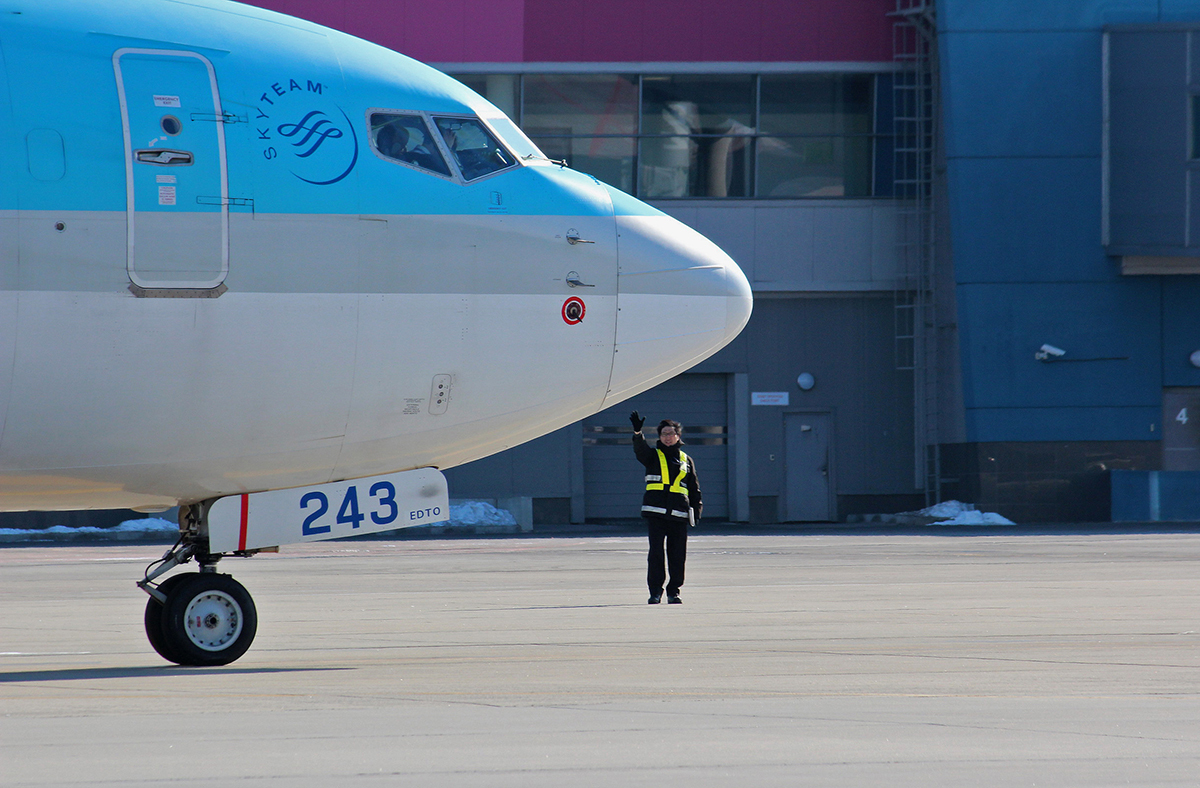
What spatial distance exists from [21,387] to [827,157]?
1150 inches

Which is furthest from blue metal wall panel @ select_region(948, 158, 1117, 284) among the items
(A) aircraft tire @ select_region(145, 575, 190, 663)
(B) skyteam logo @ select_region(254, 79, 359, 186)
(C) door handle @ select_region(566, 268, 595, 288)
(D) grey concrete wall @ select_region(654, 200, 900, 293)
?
(A) aircraft tire @ select_region(145, 575, 190, 663)

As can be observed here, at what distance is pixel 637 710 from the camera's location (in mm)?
7078

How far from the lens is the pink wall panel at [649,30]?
34.2 meters

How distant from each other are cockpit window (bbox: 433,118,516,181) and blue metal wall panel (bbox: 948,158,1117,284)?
82.5 ft

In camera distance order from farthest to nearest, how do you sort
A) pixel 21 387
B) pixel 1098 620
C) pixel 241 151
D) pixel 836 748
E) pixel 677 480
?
pixel 677 480
pixel 1098 620
pixel 241 151
pixel 21 387
pixel 836 748

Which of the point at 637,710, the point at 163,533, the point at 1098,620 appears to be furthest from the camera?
the point at 163,533

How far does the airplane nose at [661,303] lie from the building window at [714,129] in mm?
25342

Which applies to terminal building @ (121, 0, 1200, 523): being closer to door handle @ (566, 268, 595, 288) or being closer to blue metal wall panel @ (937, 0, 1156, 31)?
blue metal wall panel @ (937, 0, 1156, 31)

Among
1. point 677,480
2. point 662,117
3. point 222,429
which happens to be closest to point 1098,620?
point 677,480

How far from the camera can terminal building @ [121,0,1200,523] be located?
3297cm

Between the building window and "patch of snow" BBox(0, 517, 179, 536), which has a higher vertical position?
the building window

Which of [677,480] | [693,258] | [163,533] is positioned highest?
[693,258]

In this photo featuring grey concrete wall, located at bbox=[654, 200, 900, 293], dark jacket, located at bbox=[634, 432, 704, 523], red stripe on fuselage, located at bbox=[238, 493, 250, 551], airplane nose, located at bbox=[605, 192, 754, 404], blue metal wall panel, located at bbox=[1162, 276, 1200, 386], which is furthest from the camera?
grey concrete wall, located at bbox=[654, 200, 900, 293]

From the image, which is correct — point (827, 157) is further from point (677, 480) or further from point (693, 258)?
point (693, 258)
